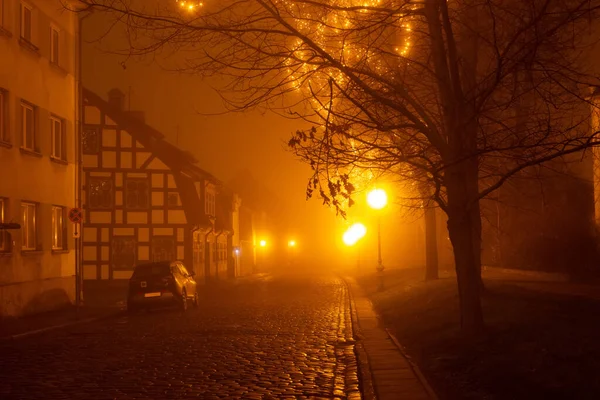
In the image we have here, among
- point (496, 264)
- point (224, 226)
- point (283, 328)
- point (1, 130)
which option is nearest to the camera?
point (283, 328)

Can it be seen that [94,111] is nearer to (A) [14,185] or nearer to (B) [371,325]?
(A) [14,185]

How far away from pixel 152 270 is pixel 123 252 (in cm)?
1663

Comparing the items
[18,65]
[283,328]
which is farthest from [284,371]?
[18,65]

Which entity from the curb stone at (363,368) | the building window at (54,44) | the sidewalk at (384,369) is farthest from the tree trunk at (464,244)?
the building window at (54,44)

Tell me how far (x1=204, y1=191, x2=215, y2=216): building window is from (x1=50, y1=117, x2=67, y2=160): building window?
24.2 m

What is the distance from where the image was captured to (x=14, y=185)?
886 inches

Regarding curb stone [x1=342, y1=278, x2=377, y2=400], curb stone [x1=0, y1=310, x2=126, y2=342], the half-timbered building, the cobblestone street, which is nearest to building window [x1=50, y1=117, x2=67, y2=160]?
curb stone [x1=0, y1=310, x2=126, y2=342]

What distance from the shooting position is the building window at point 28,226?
23406 mm

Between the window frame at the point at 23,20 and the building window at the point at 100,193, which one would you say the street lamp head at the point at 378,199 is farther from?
the building window at the point at 100,193

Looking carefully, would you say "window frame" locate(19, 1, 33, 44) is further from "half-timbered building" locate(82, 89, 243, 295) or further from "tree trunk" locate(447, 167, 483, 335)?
"half-timbered building" locate(82, 89, 243, 295)

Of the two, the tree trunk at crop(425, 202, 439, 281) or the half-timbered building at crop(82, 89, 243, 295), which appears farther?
the half-timbered building at crop(82, 89, 243, 295)

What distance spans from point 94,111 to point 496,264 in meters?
22.7

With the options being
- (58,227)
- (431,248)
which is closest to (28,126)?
(58,227)

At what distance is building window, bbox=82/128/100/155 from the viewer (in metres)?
41.7
